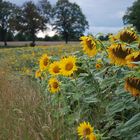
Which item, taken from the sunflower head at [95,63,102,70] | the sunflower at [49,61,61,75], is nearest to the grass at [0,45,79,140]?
the sunflower at [49,61,61,75]

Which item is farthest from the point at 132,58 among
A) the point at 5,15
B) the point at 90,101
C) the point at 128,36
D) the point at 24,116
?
the point at 5,15

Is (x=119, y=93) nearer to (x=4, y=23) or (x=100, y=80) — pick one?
(x=100, y=80)

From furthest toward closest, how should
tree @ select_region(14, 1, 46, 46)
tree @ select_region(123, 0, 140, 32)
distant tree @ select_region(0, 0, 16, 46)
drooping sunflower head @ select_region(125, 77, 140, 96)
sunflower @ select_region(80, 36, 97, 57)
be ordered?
distant tree @ select_region(0, 0, 16, 46), tree @ select_region(14, 1, 46, 46), tree @ select_region(123, 0, 140, 32), sunflower @ select_region(80, 36, 97, 57), drooping sunflower head @ select_region(125, 77, 140, 96)

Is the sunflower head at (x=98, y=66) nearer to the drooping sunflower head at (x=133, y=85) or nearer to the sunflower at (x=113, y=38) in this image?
the sunflower at (x=113, y=38)

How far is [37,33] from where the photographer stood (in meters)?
78.6

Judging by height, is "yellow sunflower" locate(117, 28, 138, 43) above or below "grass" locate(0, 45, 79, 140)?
above

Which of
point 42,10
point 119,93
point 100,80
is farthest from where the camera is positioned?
point 42,10

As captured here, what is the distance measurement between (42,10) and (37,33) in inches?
290

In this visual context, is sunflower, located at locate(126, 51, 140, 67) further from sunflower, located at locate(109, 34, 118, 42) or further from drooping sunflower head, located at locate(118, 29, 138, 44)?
sunflower, located at locate(109, 34, 118, 42)

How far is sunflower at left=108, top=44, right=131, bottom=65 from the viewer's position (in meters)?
3.26

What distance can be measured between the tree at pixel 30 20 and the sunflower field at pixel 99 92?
72264 mm

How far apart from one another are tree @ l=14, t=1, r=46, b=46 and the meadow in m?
72.1

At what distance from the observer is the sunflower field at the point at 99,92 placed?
3121 mm

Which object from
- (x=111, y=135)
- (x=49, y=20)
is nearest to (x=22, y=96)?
(x=111, y=135)
